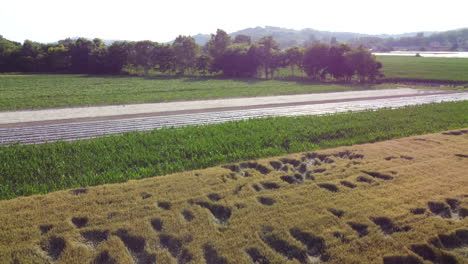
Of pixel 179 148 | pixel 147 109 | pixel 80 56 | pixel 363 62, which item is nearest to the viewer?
pixel 179 148

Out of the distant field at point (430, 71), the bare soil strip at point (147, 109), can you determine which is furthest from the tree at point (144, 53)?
the distant field at point (430, 71)

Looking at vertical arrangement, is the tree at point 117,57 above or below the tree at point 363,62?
above

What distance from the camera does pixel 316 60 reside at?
34594mm

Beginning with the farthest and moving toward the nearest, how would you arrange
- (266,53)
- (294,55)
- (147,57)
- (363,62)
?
(147,57) < (266,53) < (294,55) < (363,62)

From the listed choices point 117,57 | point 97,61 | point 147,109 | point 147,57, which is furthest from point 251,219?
point 97,61

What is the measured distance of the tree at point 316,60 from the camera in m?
34.1

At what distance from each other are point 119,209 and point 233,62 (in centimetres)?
3777

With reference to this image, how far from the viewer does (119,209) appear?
507 cm

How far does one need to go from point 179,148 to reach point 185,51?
3720cm

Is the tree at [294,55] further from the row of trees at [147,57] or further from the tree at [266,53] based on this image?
the tree at [266,53]

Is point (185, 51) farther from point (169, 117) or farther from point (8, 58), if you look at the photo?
point (169, 117)

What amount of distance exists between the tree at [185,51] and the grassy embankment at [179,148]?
33.6 m

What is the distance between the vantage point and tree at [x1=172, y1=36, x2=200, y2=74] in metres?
43.3

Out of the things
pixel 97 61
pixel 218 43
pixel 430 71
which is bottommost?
pixel 430 71
